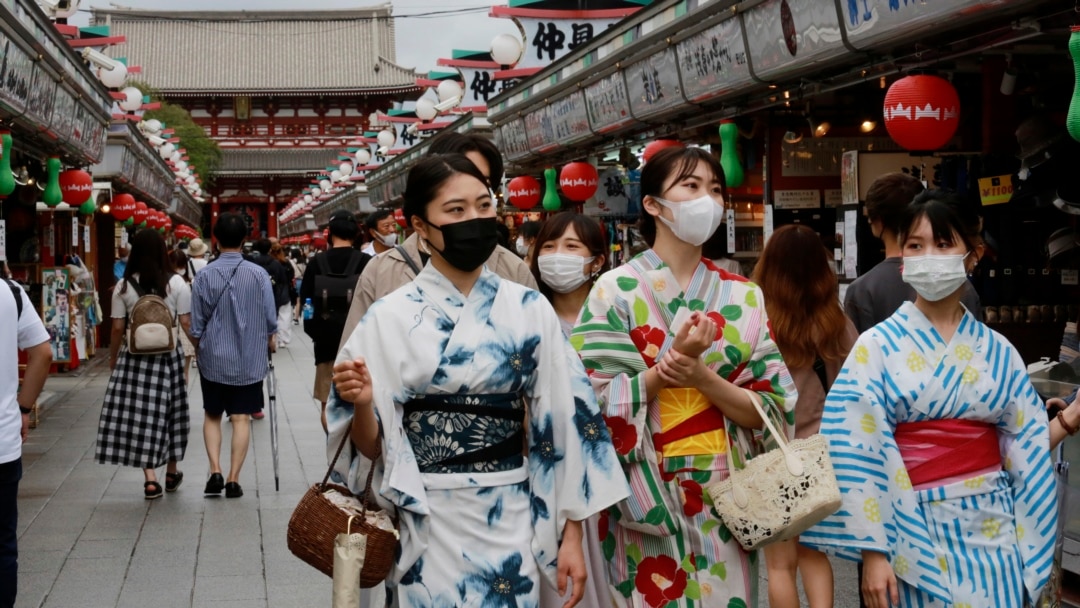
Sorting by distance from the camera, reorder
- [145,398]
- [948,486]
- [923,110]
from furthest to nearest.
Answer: [145,398] < [923,110] < [948,486]

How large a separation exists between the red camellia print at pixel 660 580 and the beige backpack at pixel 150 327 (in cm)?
544

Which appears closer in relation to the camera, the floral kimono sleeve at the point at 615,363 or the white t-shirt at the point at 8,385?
the floral kimono sleeve at the point at 615,363

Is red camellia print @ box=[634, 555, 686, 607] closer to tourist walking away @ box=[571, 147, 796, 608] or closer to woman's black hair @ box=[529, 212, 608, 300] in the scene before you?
tourist walking away @ box=[571, 147, 796, 608]

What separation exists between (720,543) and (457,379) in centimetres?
101

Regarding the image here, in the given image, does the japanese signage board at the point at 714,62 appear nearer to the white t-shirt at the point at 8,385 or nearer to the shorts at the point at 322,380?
the shorts at the point at 322,380

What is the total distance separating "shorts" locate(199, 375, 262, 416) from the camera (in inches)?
329

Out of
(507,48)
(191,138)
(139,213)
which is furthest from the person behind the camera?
(191,138)

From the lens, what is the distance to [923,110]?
668 cm

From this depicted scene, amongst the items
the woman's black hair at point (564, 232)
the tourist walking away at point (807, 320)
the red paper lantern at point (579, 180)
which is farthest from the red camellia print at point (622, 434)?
the red paper lantern at point (579, 180)

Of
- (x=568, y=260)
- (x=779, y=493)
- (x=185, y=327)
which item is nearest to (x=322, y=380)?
(x=185, y=327)

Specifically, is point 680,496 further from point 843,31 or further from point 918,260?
point 843,31

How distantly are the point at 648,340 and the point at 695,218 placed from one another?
0.40 m

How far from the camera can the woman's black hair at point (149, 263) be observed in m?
8.54

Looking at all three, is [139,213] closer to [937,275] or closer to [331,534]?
[331,534]
